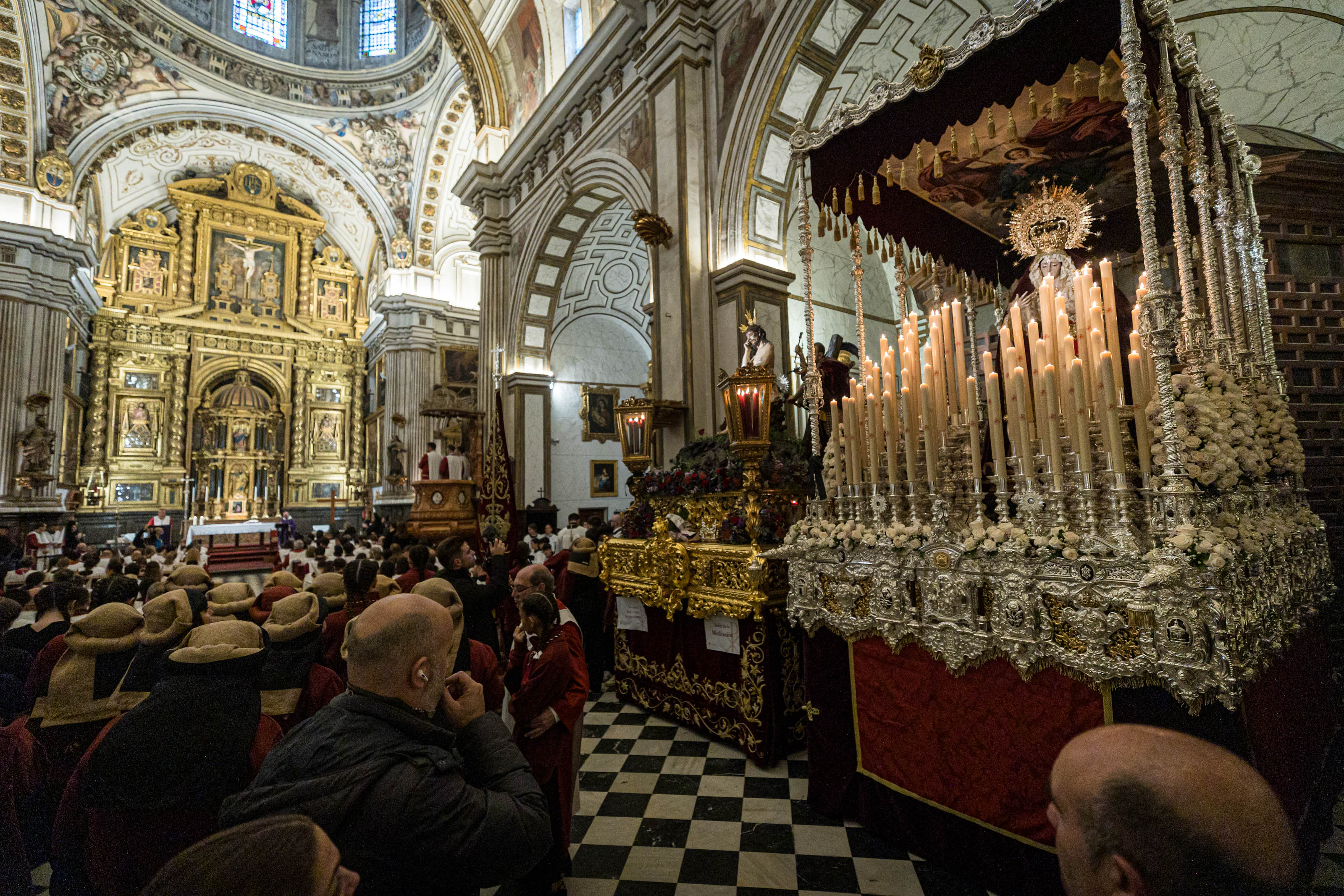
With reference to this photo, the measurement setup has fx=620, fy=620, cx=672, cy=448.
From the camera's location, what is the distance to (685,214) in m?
7.72

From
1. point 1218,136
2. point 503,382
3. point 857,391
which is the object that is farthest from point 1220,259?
point 503,382

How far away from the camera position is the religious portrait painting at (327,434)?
75.4ft

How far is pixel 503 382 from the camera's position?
12531 millimetres

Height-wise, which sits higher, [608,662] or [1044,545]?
[1044,545]

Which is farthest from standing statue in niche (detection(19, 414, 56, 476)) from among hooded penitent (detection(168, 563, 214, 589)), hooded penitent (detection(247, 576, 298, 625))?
hooded penitent (detection(247, 576, 298, 625))

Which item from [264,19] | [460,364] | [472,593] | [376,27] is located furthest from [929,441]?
[264,19]

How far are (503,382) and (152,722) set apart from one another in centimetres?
1124

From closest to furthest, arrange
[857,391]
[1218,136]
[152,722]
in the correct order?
1. [152,722]
2. [857,391]
3. [1218,136]

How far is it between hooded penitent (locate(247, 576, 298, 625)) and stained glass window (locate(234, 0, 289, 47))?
76.3ft

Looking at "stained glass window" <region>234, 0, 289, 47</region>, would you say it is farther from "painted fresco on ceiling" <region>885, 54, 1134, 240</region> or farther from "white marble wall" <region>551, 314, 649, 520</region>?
"painted fresco on ceiling" <region>885, 54, 1134, 240</region>

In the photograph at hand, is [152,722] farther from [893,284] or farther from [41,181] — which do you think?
[41,181]

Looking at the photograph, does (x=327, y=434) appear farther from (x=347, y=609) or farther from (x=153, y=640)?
(x=153, y=640)

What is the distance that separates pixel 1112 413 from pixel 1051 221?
3.20 metres

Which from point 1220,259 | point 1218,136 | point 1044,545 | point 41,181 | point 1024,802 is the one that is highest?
point 41,181
